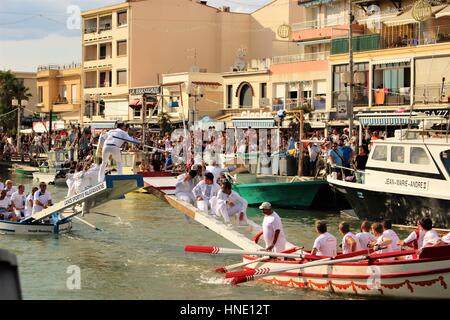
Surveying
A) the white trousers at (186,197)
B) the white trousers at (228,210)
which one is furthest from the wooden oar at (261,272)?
the white trousers at (186,197)

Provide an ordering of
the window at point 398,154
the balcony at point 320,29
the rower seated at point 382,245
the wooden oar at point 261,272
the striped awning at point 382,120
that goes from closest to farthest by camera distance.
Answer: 1. the rower seated at point 382,245
2. the wooden oar at point 261,272
3. the window at point 398,154
4. the striped awning at point 382,120
5. the balcony at point 320,29

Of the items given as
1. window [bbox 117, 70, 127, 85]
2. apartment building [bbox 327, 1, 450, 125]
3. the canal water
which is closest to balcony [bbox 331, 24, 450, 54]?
apartment building [bbox 327, 1, 450, 125]

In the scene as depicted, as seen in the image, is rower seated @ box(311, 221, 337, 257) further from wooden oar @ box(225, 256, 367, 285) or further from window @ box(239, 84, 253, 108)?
window @ box(239, 84, 253, 108)

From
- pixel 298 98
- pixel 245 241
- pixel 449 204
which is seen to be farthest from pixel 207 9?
pixel 245 241

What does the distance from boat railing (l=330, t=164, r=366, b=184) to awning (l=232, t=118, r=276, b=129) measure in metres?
11.7

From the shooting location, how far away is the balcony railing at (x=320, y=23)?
56281 mm

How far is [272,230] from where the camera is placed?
1733cm

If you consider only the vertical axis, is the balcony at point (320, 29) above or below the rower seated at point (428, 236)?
above

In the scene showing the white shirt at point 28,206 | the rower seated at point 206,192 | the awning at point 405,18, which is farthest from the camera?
the awning at point 405,18

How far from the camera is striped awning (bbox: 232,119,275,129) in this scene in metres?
42.3

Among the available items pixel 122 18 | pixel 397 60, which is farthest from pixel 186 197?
pixel 122 18

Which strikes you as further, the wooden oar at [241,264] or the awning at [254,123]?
the awning at [254,123]

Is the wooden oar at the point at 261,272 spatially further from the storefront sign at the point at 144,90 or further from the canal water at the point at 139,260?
the storefront sign at the point at 144,90

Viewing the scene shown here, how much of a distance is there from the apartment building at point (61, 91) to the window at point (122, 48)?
802cm
